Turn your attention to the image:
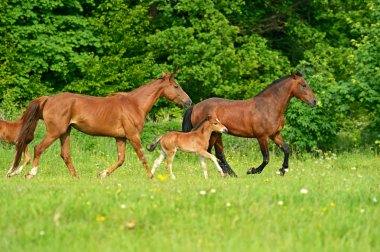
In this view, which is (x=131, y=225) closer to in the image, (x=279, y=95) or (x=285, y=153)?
(x=285, y=153)

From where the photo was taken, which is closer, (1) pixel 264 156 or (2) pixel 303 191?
(2) pixel 303 191

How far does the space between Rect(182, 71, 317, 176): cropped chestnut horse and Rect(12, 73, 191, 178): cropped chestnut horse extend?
1.68m

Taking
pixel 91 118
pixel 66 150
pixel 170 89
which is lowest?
pixel 66 150

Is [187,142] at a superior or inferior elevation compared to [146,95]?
inferior

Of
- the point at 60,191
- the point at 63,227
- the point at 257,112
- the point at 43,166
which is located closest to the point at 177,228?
the point at 63,227

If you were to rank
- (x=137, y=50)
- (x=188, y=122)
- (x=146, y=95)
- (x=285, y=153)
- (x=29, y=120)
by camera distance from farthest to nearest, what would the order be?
(x=137, y=50) < (x=188, y=122) < (x=285, y=153) < (x=146, y=95) < (x=29, y=120)

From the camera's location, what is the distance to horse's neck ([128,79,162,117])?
16656mm

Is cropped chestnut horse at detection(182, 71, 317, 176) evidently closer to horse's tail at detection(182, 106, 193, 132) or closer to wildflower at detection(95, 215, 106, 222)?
horse's tail at detection(182, 106, 193, 132)

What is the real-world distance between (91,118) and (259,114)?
373cm

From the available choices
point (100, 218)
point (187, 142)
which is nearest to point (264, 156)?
point (187, 142)

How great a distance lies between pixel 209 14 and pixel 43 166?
1462 cm

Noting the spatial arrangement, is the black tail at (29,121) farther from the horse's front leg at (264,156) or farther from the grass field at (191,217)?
the horse's front leg at (264,156)

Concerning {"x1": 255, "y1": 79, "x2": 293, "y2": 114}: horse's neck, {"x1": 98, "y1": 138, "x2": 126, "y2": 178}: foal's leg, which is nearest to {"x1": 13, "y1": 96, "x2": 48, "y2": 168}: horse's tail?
{"x1": 98, "y1": 138, "x2": 126, "y2": 178}: foal's leg

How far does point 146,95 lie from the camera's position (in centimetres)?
1678
